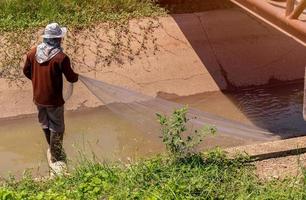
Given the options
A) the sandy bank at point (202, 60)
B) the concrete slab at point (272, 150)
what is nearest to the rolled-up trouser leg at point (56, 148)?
the concrete slab at point (272, 150)

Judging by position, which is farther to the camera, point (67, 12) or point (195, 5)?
point (195, 5)

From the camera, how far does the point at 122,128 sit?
8406 mm

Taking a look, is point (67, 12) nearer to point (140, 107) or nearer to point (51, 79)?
point (140, 107)

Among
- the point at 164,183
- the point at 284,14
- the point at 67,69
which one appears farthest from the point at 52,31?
the point at 284,14

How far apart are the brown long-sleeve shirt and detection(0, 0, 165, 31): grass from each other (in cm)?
386

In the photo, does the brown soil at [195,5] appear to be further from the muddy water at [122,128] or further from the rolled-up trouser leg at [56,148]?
the rolled-up trouser leg at [56,148]

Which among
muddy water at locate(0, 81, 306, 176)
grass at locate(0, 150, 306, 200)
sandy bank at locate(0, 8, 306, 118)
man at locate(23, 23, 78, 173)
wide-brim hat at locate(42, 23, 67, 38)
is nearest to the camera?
grass at locate(0, 150, 306, 200)

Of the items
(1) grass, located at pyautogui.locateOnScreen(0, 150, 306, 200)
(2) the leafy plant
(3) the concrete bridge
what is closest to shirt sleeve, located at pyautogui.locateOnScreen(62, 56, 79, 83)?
(1) grass, located at pyautogui.locateOnScreen(0, 150, 306, 200)

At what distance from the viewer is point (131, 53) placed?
9.96 m

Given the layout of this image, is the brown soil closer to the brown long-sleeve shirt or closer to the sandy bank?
the sandy bank

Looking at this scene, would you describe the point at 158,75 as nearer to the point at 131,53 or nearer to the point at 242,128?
the point at 131,53

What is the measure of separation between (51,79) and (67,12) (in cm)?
452

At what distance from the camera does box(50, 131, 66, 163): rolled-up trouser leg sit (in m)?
6.34

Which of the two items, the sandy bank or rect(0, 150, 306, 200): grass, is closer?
rect(0, 150, 306, 200): grass
